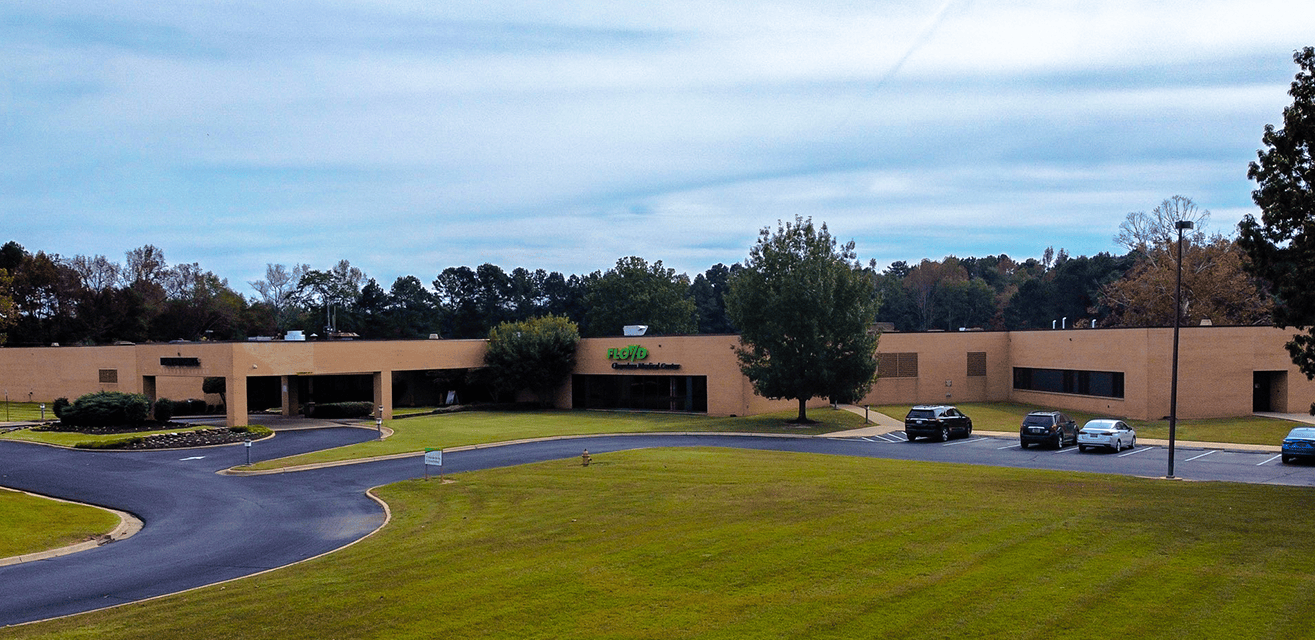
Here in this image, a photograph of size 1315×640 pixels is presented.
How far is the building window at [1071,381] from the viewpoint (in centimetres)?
4788

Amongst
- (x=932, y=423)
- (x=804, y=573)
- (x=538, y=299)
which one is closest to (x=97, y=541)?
(x=804, y=573)

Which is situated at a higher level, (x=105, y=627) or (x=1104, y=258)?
(x=1104, y=258)

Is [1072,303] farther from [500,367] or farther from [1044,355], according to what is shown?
[500,367]

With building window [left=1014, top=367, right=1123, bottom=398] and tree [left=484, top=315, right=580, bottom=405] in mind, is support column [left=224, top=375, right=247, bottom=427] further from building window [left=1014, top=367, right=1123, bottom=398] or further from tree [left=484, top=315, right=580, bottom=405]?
building window [left=1014, top=367, right=1123, bottom=398]

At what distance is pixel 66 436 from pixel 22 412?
22765mm

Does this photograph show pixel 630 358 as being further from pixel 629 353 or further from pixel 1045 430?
pixel 1045 430

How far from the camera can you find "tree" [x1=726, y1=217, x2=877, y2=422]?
4625cm

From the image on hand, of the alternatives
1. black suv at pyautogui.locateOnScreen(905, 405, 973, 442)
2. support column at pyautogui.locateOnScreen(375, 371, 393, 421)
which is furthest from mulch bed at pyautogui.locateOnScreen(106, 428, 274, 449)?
black suv at pyautogui.locateOnScreen(905, 405, 973, 442)

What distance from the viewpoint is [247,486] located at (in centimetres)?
2784

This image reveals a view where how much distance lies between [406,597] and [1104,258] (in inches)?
3755

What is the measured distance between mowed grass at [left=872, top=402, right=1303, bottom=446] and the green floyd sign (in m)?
14.9

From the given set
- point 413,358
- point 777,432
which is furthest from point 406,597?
point 413,358

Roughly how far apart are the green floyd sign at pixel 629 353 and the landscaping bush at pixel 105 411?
2612cm

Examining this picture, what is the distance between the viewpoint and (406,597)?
1267 centimetres
